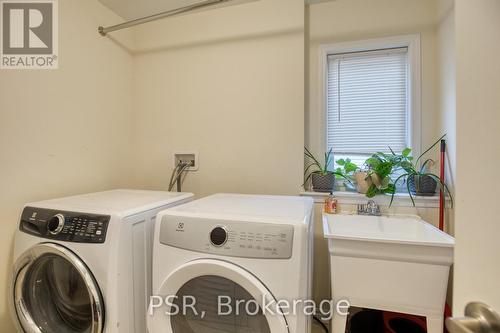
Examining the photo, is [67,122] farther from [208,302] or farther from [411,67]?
[411,67]

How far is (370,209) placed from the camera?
1.53 meters

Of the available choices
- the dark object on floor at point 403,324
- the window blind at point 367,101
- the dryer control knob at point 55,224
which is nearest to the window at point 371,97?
the window blind at point 367,101

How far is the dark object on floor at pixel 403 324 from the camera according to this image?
129cm

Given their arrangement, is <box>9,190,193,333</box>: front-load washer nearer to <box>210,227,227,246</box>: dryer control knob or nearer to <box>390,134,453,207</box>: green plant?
<box>210,227,227,246</box>: dryer control knob

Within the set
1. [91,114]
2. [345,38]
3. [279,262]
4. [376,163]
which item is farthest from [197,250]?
[345,38]

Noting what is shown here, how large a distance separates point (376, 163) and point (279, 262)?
3.45 feet

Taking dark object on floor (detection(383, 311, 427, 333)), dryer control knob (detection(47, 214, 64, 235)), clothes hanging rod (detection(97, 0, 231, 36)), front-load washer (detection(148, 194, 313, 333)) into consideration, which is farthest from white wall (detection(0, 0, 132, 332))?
dark object on floor (detection(383, 311, 427, 333))

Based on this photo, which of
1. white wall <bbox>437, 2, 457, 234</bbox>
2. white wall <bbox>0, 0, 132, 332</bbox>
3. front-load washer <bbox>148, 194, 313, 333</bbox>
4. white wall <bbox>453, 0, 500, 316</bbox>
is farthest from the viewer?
white wall <bbox>437, 2, 457, 234</bbox>

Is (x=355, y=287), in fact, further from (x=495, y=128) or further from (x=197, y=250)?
(x=495, y=128)

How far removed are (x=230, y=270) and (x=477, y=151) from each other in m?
0.75

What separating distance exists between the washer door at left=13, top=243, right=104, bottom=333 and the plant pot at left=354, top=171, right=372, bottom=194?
63.2 inches

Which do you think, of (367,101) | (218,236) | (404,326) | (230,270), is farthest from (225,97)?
(404,326)

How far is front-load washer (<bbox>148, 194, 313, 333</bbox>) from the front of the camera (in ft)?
2.70

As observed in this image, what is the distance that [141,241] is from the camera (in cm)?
109
